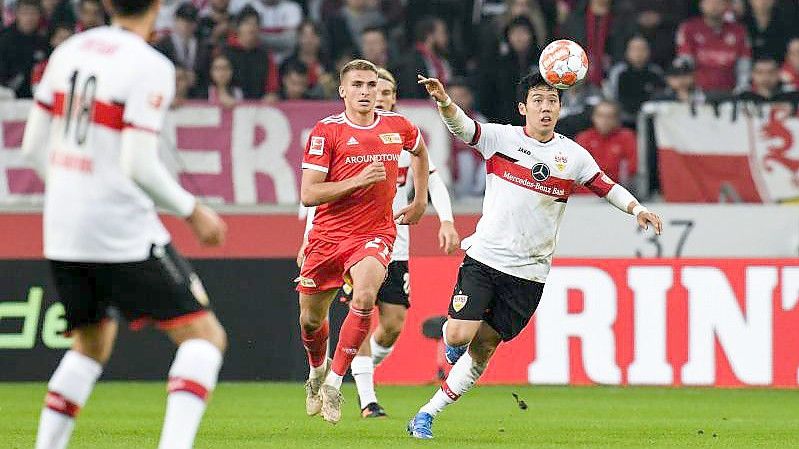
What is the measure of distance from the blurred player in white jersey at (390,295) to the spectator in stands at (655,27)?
6092 millimetres

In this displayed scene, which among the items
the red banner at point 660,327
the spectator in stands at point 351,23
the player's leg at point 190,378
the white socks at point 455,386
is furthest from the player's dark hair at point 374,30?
the player's leg at point 190,378

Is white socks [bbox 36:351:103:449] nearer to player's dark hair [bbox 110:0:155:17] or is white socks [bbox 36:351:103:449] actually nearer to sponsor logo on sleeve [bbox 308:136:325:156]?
player's dark hair [bbox 110:0:155:17]

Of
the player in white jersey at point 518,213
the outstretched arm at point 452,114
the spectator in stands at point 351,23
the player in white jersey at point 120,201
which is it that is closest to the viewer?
the player in white jersey at point 120,201

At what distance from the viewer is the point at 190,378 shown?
581 cm

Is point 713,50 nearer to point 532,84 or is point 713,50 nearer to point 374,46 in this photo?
point 374,46

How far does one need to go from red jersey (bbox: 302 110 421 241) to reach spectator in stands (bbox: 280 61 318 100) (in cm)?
591

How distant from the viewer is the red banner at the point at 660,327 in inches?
525

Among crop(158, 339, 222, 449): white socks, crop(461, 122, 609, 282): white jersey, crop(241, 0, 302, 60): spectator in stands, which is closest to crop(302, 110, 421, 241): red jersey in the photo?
crop(461, 122, 609, 282): white jersey

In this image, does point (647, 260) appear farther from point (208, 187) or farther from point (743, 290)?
point (208, 187)

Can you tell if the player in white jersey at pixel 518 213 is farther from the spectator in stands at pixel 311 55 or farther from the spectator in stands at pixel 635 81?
the spectator in stands at pixel 311 55

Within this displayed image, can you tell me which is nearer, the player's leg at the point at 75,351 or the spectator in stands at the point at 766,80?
the player's leg at the point at 75,351

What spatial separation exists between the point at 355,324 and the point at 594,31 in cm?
776

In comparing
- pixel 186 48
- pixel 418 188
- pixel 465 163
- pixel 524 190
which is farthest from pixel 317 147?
pixel 186 48

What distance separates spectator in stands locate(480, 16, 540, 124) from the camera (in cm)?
1580
